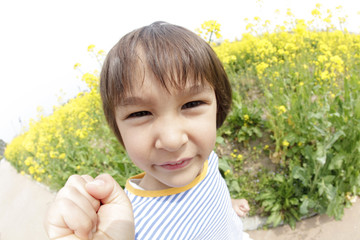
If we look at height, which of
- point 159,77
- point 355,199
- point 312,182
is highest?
point 159,77

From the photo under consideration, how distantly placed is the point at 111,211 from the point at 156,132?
10.6 inches

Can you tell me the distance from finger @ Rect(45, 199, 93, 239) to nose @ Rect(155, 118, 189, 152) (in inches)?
11.5

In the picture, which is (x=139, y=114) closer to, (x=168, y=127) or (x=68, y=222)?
(x=168, y=127)

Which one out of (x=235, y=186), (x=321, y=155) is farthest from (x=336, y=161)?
(x=235, y=186)

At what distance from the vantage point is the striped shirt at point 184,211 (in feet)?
2.70

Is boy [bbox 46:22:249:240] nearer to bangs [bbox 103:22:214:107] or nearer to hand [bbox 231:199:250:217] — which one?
bangs [bbox 103:22:214:107]

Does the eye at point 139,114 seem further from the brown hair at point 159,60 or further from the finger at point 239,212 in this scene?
the finger at point 239,212

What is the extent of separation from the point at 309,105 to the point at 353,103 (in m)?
0.43

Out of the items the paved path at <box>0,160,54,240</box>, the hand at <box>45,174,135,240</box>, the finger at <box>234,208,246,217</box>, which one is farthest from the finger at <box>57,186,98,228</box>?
the paved path at <box>0,160,54,240</box>

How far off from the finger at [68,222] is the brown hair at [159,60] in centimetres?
38

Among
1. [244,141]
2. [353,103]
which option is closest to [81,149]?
[244,141]

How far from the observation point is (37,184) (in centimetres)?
486

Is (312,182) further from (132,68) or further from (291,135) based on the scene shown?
(132,68)

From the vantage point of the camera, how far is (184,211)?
910mm
